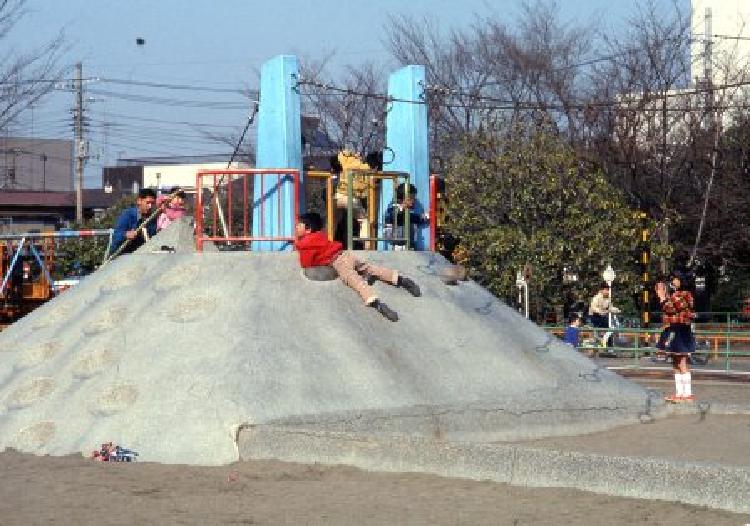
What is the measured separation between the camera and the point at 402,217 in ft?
60.0

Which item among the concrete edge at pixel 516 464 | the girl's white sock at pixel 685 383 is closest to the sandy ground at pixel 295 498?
the concrete edge at pixel 516 464

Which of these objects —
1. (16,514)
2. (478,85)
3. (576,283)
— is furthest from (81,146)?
(16,514)

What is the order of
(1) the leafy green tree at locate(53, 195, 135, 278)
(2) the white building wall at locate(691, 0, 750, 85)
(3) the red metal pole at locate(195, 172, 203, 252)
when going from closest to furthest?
(3) the red metal pole at locate(195, 172, 203, 252), (1) the leafy green tree at locate(53, 195, 135, 278), (2) the white building wall at locate(691, 0, 750, 85)

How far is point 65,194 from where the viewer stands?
7000 centimetres

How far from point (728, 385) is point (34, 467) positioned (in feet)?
47.3

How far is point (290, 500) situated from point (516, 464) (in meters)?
1.81

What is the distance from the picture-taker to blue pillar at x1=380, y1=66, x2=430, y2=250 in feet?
61.9

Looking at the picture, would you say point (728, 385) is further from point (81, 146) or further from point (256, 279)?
point (81, 146)

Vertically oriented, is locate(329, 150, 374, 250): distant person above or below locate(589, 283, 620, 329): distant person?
above

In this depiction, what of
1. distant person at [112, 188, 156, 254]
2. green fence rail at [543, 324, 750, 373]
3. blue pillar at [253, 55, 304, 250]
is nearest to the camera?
blue pillar at [253, 55, 304, 250]

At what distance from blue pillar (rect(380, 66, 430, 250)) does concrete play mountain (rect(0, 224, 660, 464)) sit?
6.87 ft

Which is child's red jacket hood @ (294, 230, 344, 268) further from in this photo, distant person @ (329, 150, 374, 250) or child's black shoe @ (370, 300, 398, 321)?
distant person @ (329, 150, 374, 250)

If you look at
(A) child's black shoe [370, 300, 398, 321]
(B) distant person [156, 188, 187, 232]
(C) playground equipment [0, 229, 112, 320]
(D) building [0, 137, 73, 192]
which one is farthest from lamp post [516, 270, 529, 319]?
(D) building [0, 137, 73, 192]

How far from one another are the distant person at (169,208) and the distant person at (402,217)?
2.78 meters
